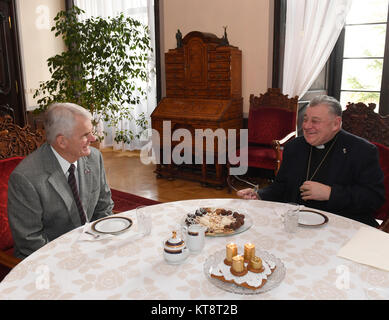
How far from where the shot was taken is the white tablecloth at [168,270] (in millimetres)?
1096

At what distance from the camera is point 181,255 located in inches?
49.4

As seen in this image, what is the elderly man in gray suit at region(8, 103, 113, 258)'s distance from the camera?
1.63 meters

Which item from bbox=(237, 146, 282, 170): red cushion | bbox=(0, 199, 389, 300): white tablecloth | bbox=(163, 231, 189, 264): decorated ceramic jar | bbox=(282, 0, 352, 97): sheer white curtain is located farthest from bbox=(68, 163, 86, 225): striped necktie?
bbox=(282, 0, 352, 97): sheer white curtain

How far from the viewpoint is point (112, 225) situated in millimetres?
1569

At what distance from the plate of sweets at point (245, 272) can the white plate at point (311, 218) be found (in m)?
0.38

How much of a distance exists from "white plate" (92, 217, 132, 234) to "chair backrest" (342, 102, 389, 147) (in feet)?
5.81

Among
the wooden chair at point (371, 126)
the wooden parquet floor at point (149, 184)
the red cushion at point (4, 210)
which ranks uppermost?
the wooden chair at point (371, 126)

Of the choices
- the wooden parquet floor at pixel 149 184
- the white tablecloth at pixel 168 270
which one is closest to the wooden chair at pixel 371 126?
the white tablecloth at pixel 168 270

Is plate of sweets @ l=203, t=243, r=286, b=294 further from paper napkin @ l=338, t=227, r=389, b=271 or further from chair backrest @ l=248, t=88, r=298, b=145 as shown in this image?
chair backrest @ l=248, t=88, r=298, b=145

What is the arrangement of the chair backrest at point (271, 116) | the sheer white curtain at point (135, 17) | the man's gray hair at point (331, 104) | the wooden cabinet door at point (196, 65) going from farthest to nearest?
the sheer white curtain at point (135, 17) → the wooden cabinet door at point (196, 65) → the chair backrest at point (271, 116) → the man's gray hair at point (331, 104)

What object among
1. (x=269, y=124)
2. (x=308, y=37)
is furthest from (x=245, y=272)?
(x=308, y=37)

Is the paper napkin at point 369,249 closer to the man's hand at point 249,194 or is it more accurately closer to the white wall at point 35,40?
the man's hand at point 249,194

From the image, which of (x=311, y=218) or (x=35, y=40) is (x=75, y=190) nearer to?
(x=311, y=218)
